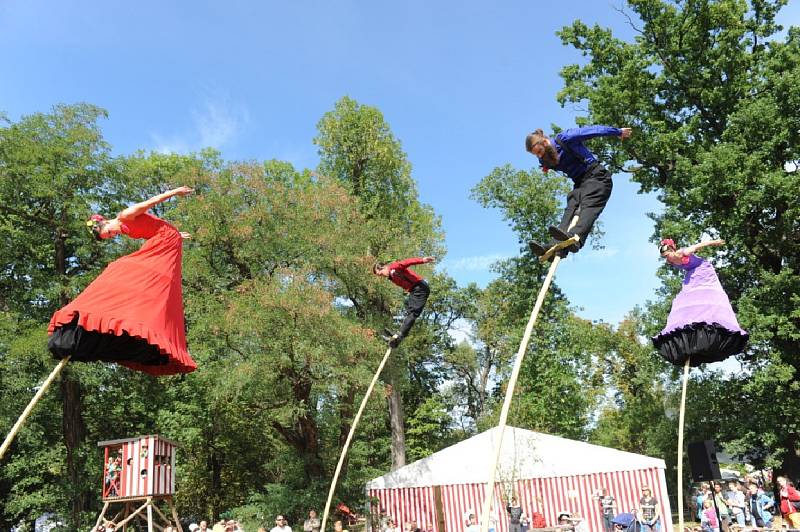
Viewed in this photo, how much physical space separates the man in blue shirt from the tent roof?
12402 mm

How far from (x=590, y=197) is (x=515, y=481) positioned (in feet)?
45.2

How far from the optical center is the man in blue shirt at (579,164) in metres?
4.52

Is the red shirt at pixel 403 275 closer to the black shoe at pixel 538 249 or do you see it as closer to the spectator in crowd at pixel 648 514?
the black shoe at pixel 538 249

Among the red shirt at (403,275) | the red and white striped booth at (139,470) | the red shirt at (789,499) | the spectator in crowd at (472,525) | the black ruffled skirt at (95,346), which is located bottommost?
the spectator in crowd at (472,525)

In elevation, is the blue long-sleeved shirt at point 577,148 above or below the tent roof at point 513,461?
above

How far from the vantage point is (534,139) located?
4578mm

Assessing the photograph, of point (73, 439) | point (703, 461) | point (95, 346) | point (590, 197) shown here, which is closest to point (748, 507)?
point (703, 461)

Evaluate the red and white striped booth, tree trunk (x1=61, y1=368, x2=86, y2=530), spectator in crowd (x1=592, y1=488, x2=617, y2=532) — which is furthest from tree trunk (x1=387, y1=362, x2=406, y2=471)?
tree trunk (x1=61, y1=368, x2=86, y2=530)

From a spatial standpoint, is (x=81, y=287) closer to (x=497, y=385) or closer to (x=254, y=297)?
(x=254, y=297)

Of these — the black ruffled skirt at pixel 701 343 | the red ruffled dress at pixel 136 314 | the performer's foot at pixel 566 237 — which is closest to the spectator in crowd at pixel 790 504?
the black ruffled skirt at pixel 701 343

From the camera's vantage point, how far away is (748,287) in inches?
668

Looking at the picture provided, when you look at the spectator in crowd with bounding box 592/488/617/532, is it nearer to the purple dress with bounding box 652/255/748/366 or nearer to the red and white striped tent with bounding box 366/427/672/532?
the red and white striped tent with bounding box 366/427/672/532

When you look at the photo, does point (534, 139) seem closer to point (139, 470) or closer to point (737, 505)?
point (737, 505)

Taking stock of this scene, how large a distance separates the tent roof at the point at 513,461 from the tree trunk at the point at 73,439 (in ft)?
28.6
